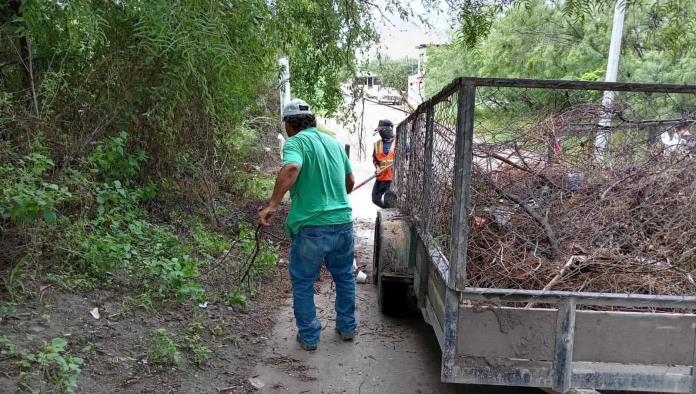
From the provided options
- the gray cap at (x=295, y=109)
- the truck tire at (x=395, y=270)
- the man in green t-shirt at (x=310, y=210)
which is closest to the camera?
the man in green t-shirt at (x=310, y=210)

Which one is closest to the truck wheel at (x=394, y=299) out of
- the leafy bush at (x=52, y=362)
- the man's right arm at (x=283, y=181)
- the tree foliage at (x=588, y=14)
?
the man's right arm at (x=283, y=181)

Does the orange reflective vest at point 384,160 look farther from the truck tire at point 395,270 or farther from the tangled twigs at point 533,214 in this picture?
the tangled twigs at point 533,214

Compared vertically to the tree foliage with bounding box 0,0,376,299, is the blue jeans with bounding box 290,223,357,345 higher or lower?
lower

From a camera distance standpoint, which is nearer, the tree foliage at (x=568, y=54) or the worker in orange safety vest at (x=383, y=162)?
the worker in orange safety vest at (x=383, y=162)

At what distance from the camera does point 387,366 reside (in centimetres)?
419

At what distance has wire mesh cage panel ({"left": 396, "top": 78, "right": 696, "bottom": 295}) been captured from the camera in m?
3.10

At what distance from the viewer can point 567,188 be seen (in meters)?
4.00

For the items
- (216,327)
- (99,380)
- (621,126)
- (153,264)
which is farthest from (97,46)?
(621,126)

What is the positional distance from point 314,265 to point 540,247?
1668mm

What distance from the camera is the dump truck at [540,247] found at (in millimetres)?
2762

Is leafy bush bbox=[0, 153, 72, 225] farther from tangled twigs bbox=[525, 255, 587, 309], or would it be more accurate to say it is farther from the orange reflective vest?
the orange reflective vest

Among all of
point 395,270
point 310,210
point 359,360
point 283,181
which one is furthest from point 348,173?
point 359,360

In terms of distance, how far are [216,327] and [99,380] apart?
4.12 feet

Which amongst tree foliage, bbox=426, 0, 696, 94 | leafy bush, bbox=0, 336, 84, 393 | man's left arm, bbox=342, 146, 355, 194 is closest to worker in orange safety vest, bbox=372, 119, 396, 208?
man's left arm, bbox=342, 146, 355, 194
